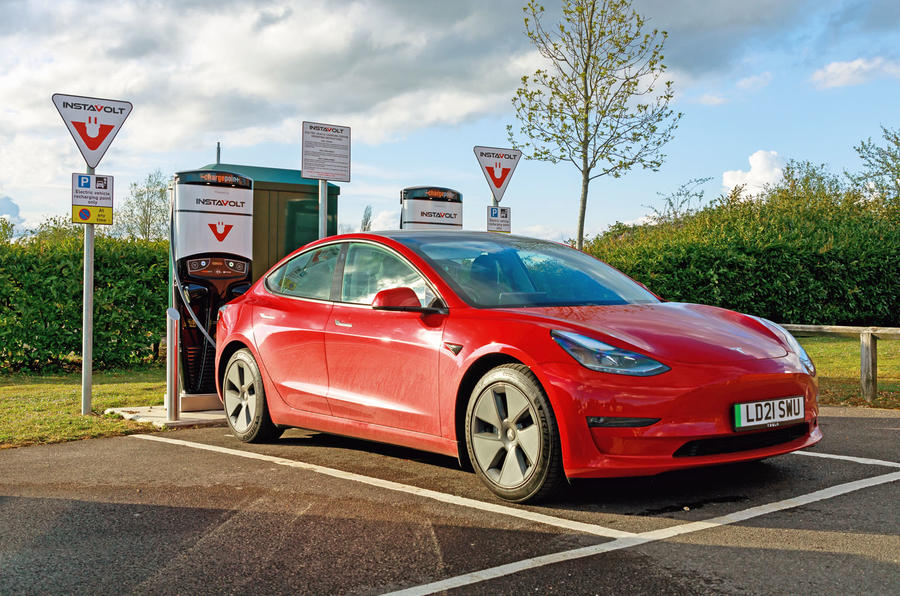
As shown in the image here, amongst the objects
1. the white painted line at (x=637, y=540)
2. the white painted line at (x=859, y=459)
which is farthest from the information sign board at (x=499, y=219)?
the white painted line at (x=637, y=540)

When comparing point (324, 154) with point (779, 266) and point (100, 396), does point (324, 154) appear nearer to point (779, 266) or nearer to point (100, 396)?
point (100, 396)

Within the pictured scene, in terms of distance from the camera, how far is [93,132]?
787cm

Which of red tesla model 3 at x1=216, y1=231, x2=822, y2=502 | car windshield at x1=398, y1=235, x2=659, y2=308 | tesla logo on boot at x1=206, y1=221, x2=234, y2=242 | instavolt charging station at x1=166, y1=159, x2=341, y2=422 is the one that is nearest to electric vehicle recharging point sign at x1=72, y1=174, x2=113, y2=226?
instavolt charging station at x1=166, y1=159, x2=341, y2=422

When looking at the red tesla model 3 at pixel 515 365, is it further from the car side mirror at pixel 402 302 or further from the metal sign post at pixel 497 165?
the metal sign post at pixel 497 165

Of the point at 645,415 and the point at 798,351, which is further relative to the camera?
the point at 798,351

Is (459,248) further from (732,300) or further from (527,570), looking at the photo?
(732,300)

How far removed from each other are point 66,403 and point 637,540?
6933mm

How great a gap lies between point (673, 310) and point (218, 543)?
2.91 m

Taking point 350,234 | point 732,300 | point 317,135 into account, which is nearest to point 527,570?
point 350,234

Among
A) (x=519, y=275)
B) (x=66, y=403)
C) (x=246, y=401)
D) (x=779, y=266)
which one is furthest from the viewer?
(x=779, y=266)

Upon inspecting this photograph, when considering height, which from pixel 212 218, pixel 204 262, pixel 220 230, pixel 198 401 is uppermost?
pixel 212 218

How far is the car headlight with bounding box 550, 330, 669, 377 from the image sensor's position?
14.2ft

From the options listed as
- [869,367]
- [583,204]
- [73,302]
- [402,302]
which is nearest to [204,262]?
[402,302]

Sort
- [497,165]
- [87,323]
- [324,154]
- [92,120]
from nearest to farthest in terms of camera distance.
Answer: [92,120] < [87,323] < [324,154] < [497,165]
